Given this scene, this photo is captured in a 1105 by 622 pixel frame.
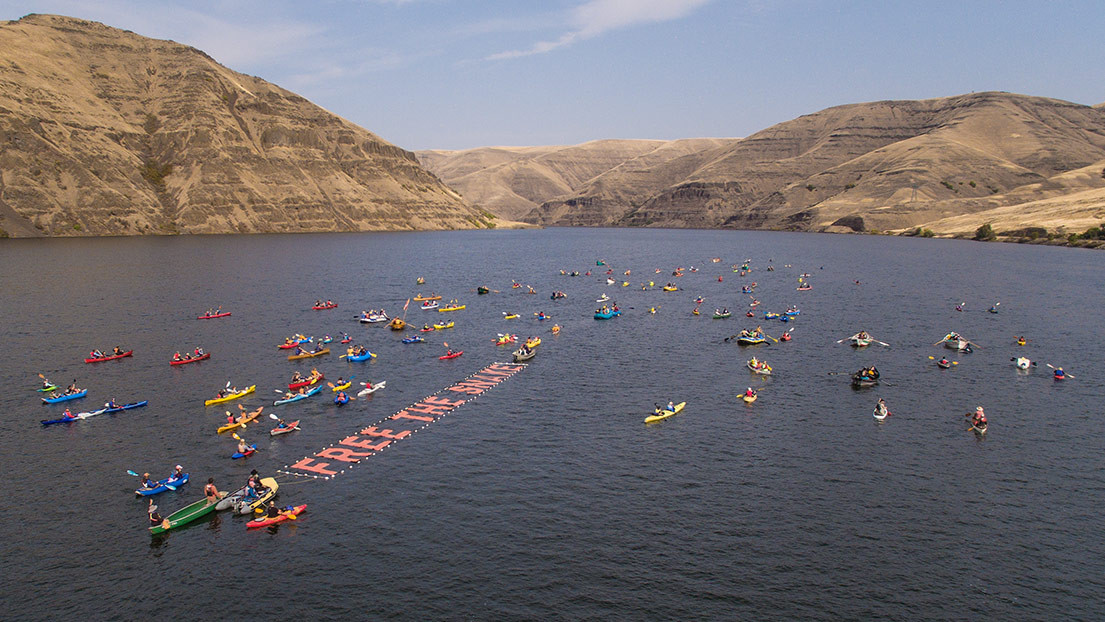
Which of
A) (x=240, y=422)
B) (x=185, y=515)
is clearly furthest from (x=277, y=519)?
(x=240, y=422)

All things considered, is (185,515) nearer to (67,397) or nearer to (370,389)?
(370,389)

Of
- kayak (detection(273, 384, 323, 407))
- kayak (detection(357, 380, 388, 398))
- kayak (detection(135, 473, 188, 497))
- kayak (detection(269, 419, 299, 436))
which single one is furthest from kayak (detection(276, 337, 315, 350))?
kayak (detection(135, 473, 188, 497))

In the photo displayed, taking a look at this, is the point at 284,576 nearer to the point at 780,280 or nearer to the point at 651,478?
the point at 651,478

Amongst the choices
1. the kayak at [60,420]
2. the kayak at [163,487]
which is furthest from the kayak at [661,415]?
the kayak at [60,420]

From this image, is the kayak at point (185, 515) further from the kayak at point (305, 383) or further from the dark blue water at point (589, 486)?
the kayak at point (305, 383)

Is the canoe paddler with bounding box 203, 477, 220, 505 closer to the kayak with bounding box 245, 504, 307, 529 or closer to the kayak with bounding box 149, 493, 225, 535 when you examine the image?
the kayak with bounding box 149, 493, 225, 535

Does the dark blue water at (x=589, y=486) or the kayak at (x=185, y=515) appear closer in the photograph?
the dark blue water at (x=589, y=486)
